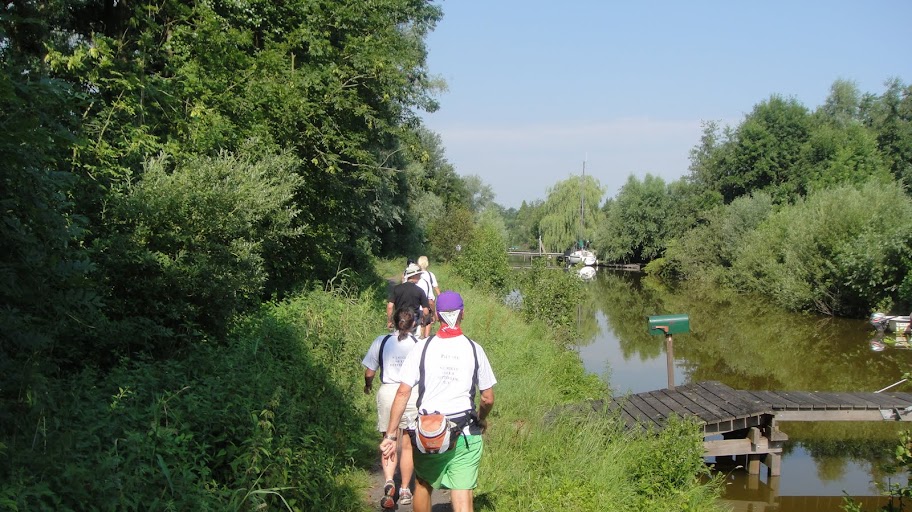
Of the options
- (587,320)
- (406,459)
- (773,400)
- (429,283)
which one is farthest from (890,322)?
(406,459)

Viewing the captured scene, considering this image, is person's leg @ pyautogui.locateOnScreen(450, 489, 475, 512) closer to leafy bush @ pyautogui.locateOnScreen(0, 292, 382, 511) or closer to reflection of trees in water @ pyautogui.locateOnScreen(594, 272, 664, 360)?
leafy bush @ pyautogui.locateOnScreen(0, 292, 382, 511)

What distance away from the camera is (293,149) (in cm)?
1383

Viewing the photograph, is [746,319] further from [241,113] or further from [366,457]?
[366,457]

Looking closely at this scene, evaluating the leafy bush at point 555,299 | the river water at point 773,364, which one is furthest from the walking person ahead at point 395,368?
the leafy bush at point 555,299

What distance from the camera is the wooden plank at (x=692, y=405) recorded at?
1109cm

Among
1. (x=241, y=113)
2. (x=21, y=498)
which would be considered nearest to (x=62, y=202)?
(x=21, y=498)

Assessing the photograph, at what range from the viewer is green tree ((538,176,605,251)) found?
7538cm

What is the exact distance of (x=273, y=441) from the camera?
5.54m

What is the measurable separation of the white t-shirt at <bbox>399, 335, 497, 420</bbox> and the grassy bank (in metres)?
1.16

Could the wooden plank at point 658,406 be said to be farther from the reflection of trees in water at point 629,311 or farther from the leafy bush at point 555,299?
the reflection of trees in water at point 629,311

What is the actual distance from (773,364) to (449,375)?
A: 2004 centimetres

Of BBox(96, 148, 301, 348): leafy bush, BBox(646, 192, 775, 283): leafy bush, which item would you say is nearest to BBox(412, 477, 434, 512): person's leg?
BBox(96, 148, 301, 348): leafy bush

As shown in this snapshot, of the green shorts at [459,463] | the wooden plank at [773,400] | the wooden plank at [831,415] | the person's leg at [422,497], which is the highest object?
the green shorts at [459,463]

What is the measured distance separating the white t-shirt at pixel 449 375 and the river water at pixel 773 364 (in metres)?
4.70
